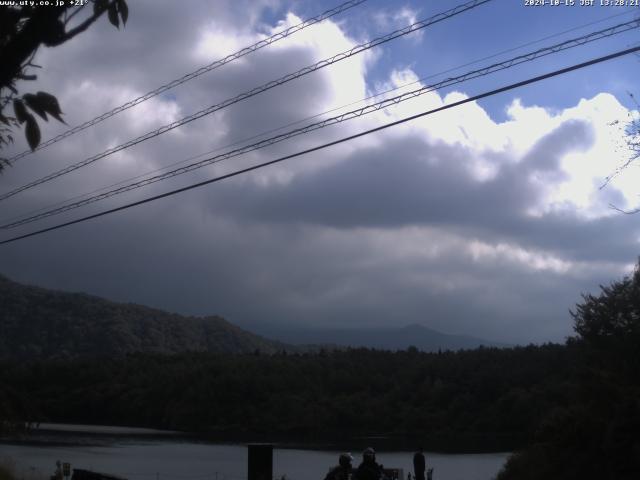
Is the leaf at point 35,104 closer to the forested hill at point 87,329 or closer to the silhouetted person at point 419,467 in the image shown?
the silhouetted person at point 419,467

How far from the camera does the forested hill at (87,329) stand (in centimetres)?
13850

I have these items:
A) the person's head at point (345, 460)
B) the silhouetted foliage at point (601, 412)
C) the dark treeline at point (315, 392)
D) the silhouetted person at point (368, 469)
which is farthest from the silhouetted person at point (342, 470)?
the dark treeline at point (315, 392)

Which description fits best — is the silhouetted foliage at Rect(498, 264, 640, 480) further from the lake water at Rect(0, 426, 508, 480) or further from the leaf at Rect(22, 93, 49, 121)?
the leaf at Rect(22, 93, 49, 121)

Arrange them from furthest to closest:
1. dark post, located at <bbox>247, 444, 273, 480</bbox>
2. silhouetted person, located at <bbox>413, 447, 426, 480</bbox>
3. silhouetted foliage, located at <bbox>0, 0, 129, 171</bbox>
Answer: silhouetted person, located at <bbox>413, 447, 426, 480</bbox>, dark post, located at <bbox>247, 444, 273, 480</bbox>, silhouetted foliage, located at <bbox>0, 0, 129, 171</bbox>

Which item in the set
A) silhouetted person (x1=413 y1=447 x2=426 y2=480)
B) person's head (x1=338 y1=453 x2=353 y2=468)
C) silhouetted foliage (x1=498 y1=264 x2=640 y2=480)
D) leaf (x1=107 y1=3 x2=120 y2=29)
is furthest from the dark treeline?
leaf (x1=107 y1=3 x2=120 y2=29)

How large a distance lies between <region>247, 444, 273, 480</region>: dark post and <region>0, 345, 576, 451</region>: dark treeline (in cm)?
5708

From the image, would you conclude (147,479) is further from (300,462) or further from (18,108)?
(18,108)

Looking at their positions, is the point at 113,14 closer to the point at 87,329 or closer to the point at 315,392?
the point at 315,392

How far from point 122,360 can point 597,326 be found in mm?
89814

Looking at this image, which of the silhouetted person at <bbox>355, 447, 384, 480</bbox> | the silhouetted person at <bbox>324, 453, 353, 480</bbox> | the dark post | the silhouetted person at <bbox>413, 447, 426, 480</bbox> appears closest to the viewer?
the silhouetted person at <bbox>324, 453, 353, 480</bbox>

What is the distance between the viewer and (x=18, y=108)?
457cm

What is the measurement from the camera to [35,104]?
14.8 ft

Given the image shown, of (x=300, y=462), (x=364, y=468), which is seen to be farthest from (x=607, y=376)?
(x=300, y=462)

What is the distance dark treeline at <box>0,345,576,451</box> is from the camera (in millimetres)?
74188
